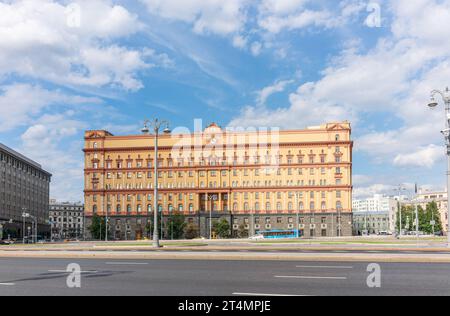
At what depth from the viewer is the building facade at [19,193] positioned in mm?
123912

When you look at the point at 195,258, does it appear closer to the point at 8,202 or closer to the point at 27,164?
the point at 8,202

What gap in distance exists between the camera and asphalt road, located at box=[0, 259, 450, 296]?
11922mm

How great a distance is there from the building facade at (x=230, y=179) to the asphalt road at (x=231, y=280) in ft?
321

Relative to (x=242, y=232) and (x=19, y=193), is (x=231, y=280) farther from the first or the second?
(x=19, y=193)

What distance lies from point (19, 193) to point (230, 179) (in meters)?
66.2

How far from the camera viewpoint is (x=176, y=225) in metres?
109

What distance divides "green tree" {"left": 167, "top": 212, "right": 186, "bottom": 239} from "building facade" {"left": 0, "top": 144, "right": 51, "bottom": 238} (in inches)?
1448

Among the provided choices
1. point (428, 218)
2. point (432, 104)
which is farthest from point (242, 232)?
point (432, 104)

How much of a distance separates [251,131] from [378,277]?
345ft

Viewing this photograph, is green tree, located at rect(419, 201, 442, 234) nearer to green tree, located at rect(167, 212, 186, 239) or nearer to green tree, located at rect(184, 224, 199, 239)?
green tree, located at rect(184, 224, 199, 239)

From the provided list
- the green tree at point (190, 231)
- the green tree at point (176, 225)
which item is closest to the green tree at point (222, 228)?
the green tree at point (190, 231)
